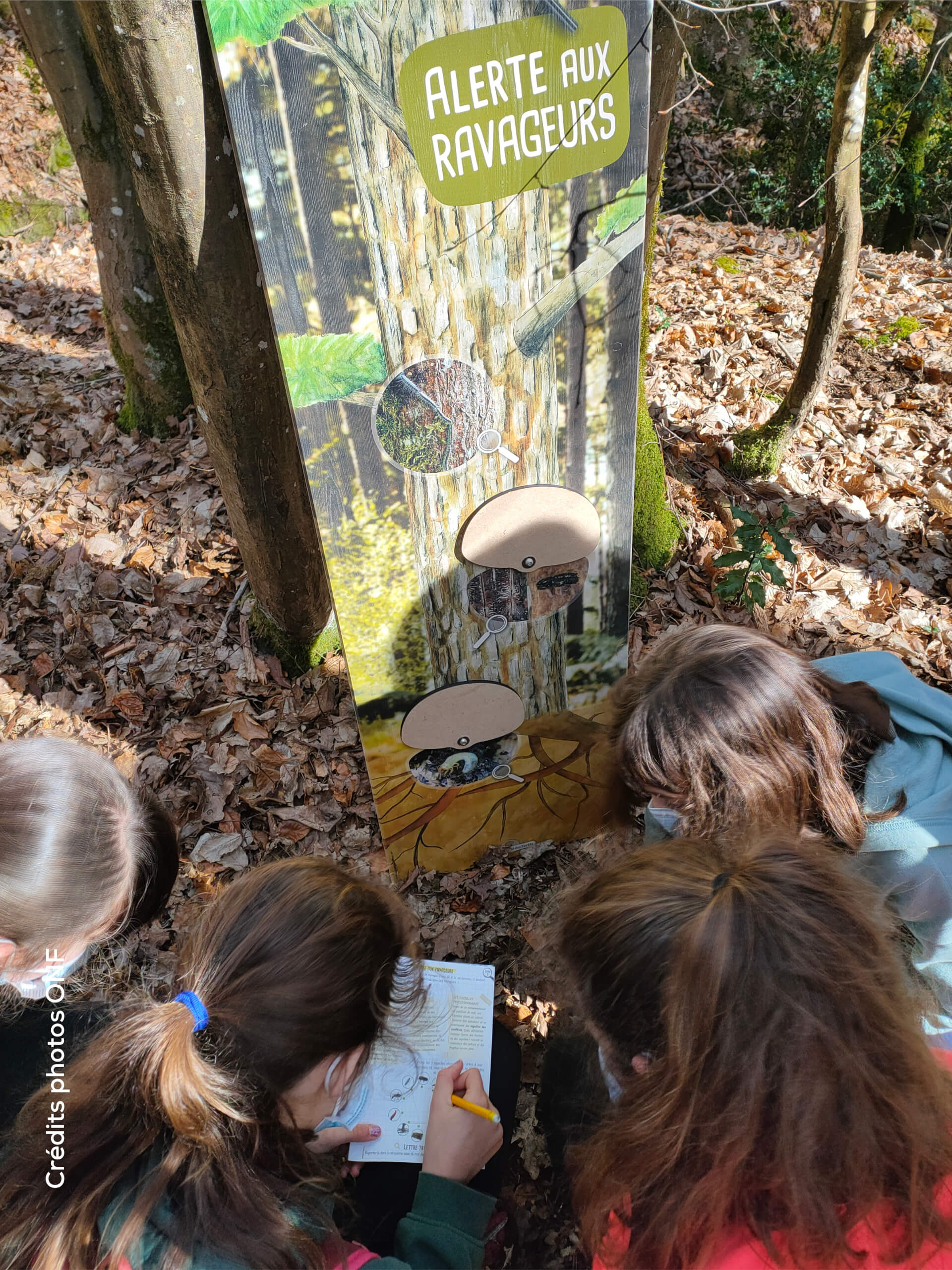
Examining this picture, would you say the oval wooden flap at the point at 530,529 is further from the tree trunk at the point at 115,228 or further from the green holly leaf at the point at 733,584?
the tree trunk at the point at 115,228

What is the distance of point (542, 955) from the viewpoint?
2611 millimetres

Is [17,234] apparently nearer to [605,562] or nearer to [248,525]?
[248,525]

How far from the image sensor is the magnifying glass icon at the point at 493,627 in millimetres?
2354

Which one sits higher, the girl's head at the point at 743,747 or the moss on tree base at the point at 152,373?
the moss on tree base at the point at 152,373

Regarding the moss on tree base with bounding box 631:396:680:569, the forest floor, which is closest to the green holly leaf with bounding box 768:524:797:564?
the forest floor

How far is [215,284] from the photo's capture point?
7.23ft

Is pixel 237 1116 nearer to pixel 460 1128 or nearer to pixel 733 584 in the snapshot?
pixel 460 1128

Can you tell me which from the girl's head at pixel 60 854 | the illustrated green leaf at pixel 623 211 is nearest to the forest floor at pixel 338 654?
the girl's head at pixel 60 854

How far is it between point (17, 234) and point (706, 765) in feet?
20.8

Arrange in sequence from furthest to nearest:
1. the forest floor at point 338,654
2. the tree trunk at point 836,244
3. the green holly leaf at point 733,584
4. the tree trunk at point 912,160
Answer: the tree trunk at point 912,160 < the green holly leaf at point 733,584 < the tree trunk at point 836,244 < the forest floor at point 338,654

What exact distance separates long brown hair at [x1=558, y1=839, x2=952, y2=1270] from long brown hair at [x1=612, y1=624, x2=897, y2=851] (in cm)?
39

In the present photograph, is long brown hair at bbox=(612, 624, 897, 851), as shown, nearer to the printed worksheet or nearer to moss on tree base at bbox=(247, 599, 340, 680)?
the printed worksheet

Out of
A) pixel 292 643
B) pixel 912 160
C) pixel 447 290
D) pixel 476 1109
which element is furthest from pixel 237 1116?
pixel 912 160

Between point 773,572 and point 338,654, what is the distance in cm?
179
